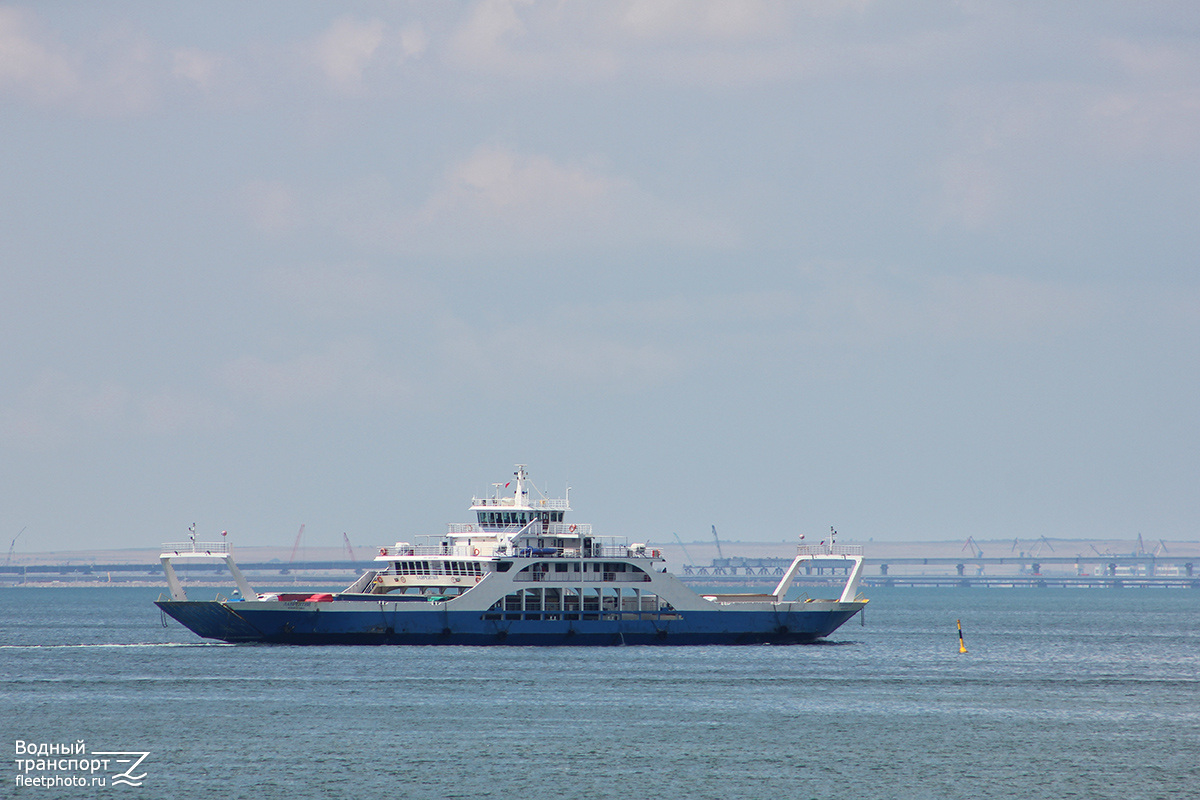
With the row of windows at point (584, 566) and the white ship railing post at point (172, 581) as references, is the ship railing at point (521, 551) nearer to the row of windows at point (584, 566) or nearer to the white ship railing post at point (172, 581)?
the row of windows at point (584, 566)

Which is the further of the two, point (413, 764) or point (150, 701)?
point (150, 701)

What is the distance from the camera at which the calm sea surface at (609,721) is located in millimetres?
54906

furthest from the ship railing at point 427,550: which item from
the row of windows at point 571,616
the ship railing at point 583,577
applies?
the row of windows at point 571,616

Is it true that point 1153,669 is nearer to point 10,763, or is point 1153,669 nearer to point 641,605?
point 641,605

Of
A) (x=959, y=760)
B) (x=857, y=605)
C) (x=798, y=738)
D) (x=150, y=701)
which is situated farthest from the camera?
(x=857, y=605)

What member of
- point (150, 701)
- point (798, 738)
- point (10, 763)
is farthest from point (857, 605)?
point (10, 763)

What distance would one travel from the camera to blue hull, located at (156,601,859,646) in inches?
3625

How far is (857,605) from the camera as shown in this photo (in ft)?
343

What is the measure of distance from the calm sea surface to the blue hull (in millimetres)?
991

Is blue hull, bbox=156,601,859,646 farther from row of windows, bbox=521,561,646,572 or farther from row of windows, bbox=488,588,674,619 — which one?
row of windows, bbox=521,561,646,572

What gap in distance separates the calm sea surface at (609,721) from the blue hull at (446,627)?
99 centimetres

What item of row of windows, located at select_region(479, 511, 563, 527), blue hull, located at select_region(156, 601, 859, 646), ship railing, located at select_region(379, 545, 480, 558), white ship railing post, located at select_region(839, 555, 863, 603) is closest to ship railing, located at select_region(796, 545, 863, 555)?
white ship railing post, located at select_region(839, 555, 863, 603)

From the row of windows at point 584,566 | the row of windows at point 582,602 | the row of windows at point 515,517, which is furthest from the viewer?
the row of windows at point 515,517

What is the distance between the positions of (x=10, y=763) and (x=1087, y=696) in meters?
52.4
